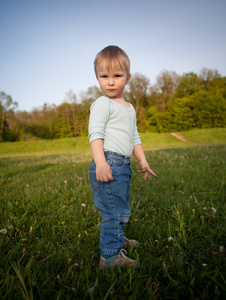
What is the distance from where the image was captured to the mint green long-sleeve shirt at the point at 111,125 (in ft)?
6.31

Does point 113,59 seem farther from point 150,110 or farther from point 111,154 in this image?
point 150,110

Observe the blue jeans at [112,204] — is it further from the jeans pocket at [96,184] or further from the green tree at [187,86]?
the green tree at [187,86]

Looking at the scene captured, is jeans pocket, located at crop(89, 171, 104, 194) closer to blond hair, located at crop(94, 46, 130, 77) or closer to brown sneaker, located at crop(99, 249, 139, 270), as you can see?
brown sneaker, located at crop(99, 249, 139, 270)

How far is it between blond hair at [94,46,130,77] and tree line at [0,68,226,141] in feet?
135

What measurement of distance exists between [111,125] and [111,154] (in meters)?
0.31

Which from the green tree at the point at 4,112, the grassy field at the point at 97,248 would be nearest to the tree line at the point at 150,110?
the green tree at the point at 4,112

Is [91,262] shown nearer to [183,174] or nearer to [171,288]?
[171,288]

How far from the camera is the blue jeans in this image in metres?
1.83

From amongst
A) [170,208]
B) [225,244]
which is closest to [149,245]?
[225,244]

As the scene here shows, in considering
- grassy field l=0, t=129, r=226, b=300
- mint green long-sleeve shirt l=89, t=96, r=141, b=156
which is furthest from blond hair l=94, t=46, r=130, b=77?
grassy field l=0, t=129, r=226, b=300

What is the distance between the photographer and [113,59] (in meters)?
1.91

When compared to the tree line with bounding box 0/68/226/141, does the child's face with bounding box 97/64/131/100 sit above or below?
below

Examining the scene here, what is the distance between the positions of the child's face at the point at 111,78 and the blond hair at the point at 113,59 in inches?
1.1

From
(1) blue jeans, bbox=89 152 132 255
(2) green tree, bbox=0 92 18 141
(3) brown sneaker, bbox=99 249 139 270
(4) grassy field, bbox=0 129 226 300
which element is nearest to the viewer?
(4) grassy field, bbox=0 129 226 300
